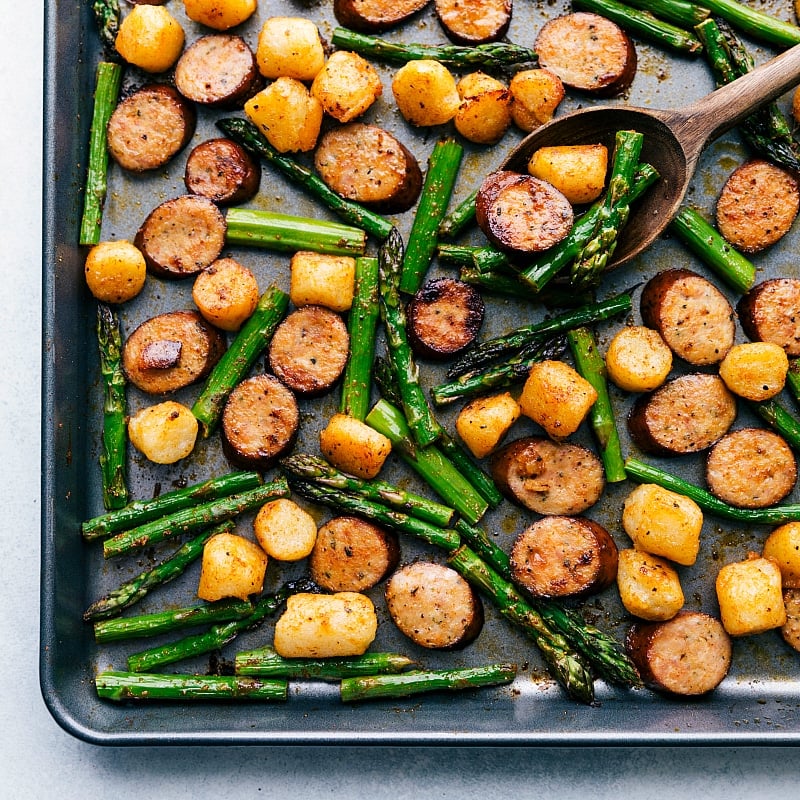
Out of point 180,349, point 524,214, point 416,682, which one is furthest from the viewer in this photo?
point 180,349

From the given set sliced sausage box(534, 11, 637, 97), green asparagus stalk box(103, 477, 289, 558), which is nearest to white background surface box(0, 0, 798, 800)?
green asparagus stalk box(103, 477, 289, 558)

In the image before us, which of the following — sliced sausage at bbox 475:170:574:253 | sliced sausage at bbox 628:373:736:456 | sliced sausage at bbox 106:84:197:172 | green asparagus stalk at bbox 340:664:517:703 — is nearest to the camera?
sliced sausage at bbox 475:170:574:253

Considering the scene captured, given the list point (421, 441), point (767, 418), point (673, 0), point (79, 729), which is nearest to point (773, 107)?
point (673, 0)

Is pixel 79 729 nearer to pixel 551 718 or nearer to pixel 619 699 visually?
pixel 551 718

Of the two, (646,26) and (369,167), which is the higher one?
(646,26)

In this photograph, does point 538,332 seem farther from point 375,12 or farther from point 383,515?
point 375,12

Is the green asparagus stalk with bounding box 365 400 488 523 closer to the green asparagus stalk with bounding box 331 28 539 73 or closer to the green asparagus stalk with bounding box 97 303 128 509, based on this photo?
the green asparagus stalk with bounding box 97 303 128 509

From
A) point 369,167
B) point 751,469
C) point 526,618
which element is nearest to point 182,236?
point 369,167
